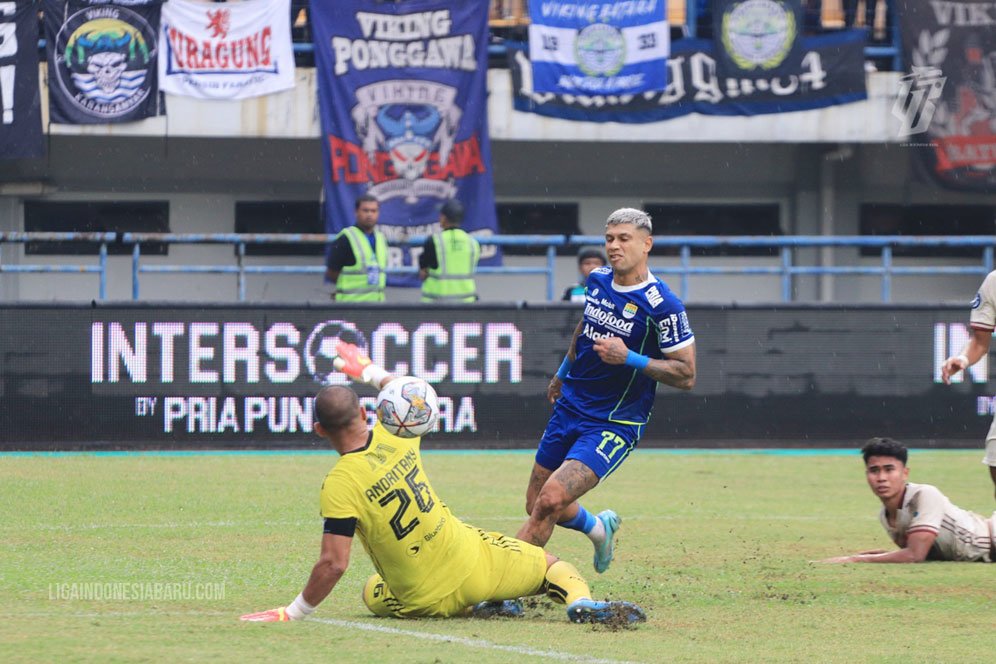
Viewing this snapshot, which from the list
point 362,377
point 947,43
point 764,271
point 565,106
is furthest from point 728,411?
point 362,377

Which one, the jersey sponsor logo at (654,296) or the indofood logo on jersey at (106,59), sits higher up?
the indofood logo on jersey at (106,59)

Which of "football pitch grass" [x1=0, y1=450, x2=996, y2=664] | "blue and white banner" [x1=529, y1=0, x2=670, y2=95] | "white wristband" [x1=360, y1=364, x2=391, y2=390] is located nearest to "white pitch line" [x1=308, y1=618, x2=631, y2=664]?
"football pitch grass" [x1=0, y1=450, x2=996, y2=664]

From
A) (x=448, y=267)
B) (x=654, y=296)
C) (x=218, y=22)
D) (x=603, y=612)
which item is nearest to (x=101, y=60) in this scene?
(x=218, y=22)

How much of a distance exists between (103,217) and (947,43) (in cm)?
Result: 1321

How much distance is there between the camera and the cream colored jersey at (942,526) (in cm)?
946

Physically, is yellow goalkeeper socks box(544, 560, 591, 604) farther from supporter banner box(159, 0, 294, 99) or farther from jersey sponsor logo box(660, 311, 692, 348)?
supporter banner box(159, 0, 294, 99)

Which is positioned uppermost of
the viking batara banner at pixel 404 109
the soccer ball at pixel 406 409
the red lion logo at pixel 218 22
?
the red lion logo at pixel 218 22

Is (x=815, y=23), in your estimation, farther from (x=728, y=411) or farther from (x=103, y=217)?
(x=103, y=217)

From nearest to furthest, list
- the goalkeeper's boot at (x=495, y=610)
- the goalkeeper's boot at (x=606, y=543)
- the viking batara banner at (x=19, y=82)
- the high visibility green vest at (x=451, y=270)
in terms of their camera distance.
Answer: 1. the goalkeeper's boot at (x=495, y=610)
2. the goalkeeper's boot at (x=606, y=543)
3. the high visibility green vest at (x=451, y=270)
4. the viking batara banner at (x=19, y=82)

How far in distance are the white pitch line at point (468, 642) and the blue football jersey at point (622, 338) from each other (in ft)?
6.20

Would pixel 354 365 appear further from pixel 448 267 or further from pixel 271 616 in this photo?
pixel 448 267

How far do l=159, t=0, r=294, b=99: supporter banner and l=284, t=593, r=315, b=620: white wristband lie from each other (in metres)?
15.5

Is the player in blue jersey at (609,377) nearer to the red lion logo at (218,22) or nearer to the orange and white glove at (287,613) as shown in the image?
the orange and white glove at (287,613)

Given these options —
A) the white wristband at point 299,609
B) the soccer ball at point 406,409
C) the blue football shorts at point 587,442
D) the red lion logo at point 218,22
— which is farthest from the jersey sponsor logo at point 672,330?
the red lion logo at point 218,22
